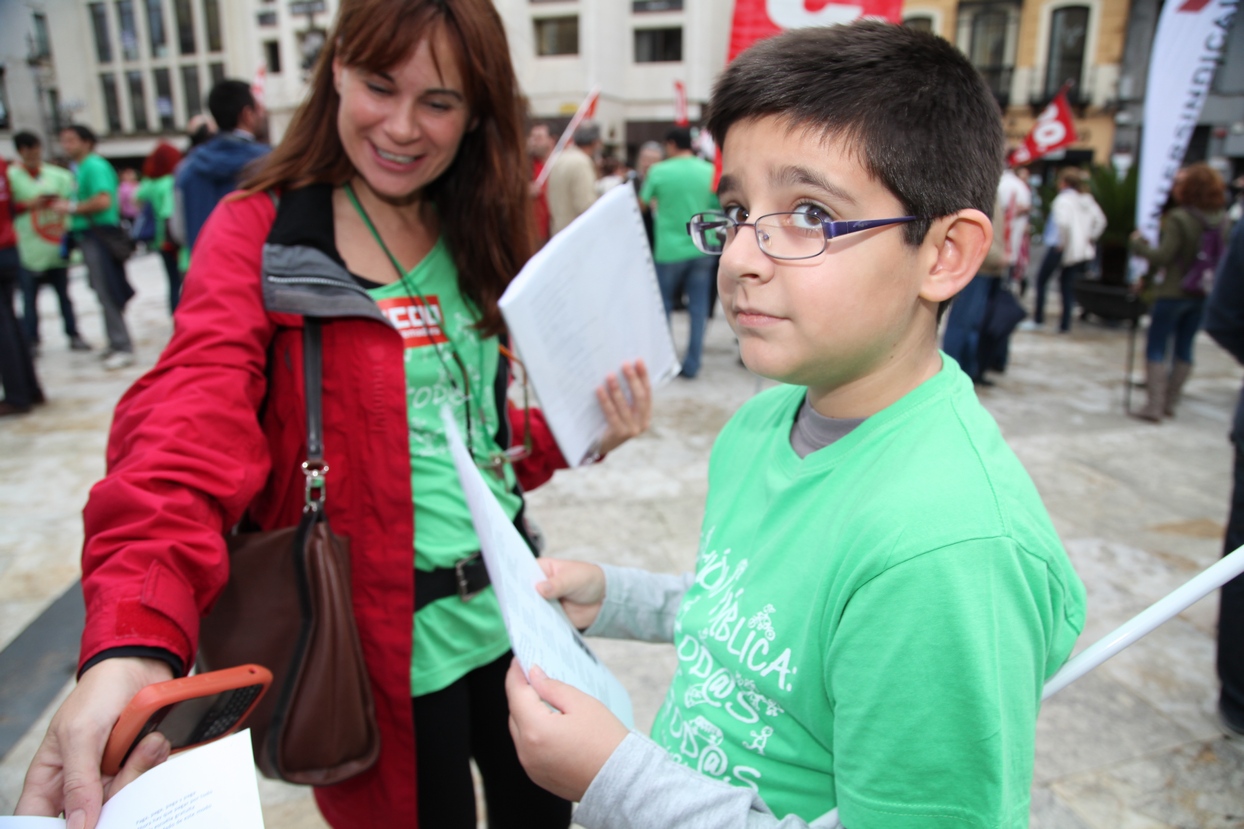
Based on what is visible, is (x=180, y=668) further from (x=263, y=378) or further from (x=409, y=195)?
(x=409, y=195)

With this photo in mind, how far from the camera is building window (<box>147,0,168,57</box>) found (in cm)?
3306

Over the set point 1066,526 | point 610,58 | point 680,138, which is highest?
point 610,58

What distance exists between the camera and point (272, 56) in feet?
99.9

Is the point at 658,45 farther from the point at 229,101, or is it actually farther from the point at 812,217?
the point at 812,217

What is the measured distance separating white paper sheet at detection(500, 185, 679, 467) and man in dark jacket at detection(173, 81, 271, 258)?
388 centimetres

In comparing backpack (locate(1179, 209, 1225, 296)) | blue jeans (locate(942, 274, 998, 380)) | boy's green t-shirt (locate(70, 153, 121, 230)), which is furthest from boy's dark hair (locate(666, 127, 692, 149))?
boy's green t-shirt (locate(70, 153, 121, 230))

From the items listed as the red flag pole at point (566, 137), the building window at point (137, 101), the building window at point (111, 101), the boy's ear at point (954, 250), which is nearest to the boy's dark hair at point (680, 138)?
the red flag pole at point (566, 137)

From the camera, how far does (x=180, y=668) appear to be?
2.95 feet

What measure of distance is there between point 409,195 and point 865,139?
0.94m

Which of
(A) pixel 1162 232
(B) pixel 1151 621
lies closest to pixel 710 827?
(B) pixel 1151 621

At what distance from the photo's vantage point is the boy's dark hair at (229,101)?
4566 mm

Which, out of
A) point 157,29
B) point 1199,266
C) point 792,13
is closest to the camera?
point 792,13

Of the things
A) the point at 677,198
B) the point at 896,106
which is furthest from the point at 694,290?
the point at 896,106

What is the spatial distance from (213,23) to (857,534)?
39889mm
